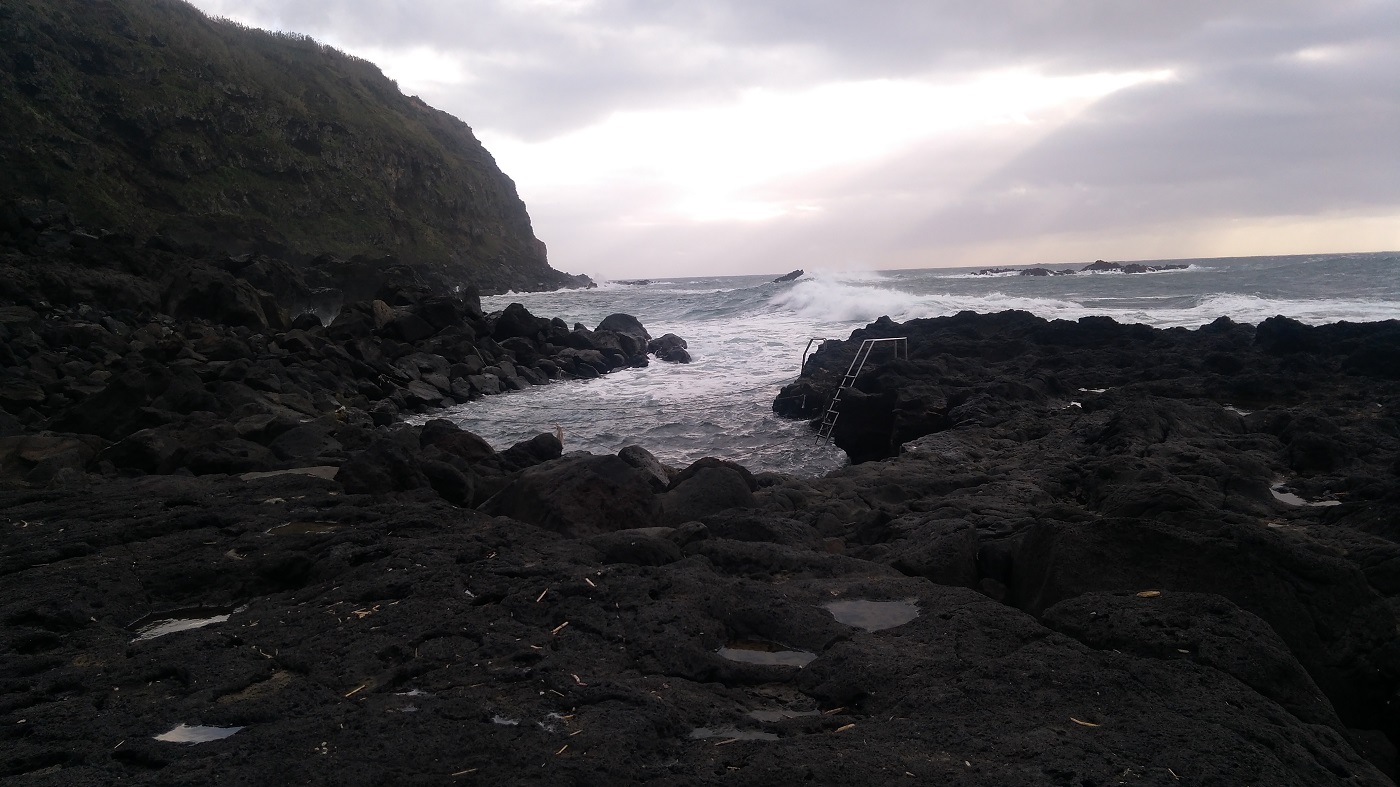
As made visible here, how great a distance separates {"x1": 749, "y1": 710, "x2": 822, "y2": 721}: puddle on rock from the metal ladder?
10714 millimetres

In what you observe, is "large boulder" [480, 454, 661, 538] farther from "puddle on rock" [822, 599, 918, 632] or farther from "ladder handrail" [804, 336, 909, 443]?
"ladder handrail" [804, 336, 909, 443]

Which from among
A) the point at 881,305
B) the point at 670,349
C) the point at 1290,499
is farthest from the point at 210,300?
the point at 881,305

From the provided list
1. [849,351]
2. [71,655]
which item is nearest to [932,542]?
[71,655]

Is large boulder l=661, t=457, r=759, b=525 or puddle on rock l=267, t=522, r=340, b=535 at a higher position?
puddle on rock l=267, t=522, r=340, b=535

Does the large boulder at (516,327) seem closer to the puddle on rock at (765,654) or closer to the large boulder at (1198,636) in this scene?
the puddle on rock at (765,654)

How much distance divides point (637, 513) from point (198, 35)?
2441 inches

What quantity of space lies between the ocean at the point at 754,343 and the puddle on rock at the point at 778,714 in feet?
30.0

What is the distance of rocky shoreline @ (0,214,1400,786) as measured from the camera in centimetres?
271

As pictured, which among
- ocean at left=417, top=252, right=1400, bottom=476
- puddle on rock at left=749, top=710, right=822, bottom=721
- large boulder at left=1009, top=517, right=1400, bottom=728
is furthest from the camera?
ocean at left=417, top=252, right=1400, bottom=476

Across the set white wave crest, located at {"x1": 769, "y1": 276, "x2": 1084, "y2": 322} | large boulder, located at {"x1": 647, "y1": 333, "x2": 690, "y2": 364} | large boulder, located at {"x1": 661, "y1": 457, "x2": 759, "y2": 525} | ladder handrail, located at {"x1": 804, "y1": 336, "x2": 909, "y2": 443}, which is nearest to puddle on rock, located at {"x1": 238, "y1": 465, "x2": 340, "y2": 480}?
large boulder, located at {"x1": 661, "y1": 457, "x2": 759, "y2": 525}

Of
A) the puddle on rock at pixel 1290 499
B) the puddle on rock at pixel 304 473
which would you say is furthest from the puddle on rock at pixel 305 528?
the puddle on rock at pixel 1290 499

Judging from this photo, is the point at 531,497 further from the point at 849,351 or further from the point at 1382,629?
the point at 849,351

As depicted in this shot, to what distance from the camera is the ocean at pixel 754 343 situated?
1484cm

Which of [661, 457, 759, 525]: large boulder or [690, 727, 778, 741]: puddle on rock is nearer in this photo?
[690, 727, 778, 741]: puddle on rock
